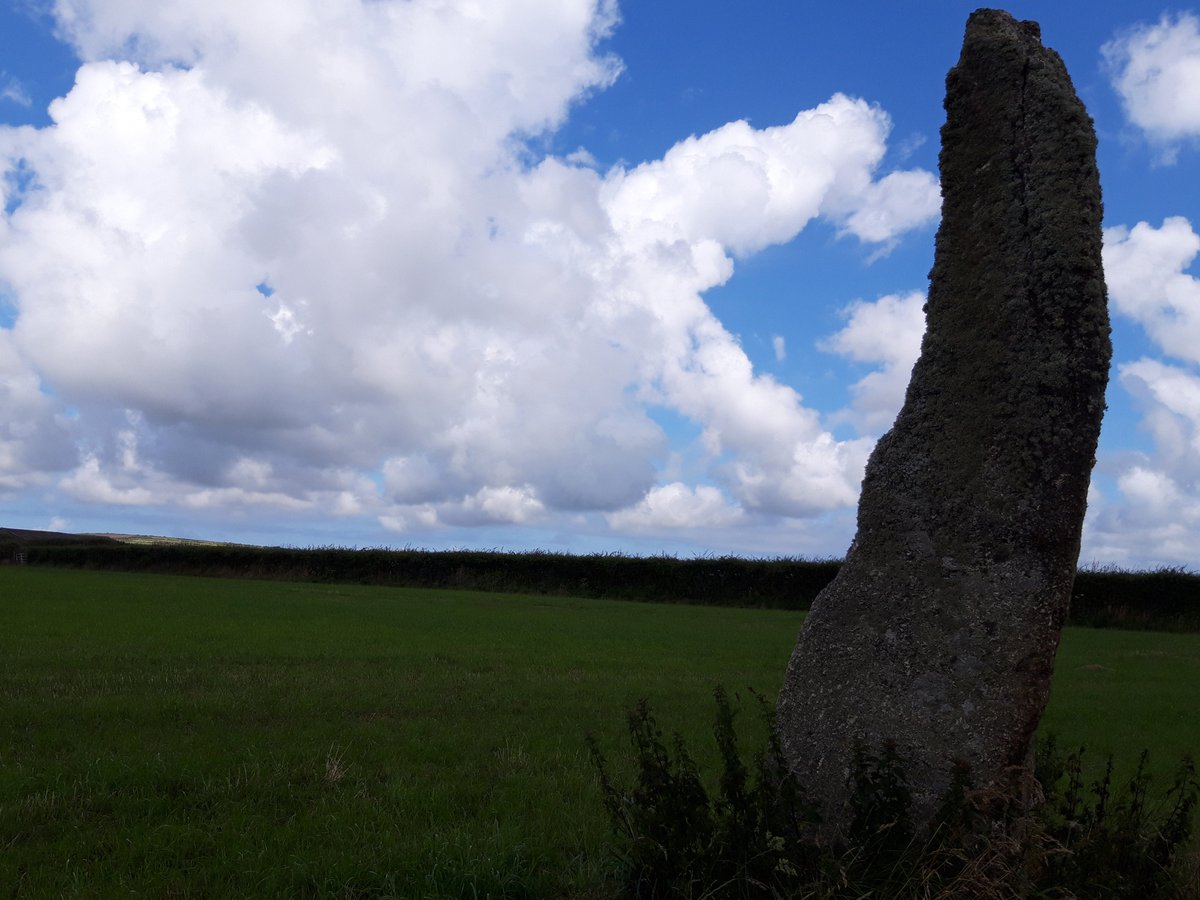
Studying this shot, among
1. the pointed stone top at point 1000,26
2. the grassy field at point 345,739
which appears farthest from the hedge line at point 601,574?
the pointed stone top at point 1000,26

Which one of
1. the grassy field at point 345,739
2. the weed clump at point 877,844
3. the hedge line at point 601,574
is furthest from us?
the hedge line at point 601,574

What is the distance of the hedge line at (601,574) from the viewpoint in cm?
3831

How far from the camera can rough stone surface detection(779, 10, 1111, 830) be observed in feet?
16.5

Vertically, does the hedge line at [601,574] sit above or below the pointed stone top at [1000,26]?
below

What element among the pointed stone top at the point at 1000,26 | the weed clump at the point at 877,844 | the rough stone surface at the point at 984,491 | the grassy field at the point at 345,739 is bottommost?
the grassy field at the point at 345,739

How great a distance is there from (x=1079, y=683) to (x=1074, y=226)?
14485 millimetres

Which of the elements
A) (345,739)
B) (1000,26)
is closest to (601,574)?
(345,739)

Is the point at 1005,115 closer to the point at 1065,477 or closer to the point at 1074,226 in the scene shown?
the point at 1074,226

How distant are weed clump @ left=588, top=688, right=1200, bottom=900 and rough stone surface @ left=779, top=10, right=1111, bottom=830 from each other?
0.23 metres

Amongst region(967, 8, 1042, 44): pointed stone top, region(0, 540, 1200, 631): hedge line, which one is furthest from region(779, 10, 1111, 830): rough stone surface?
region(0, 540, 1200, 631): hedge line

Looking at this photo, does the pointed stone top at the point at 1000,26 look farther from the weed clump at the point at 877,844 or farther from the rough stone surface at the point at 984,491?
the weed clump at the point at 877,844

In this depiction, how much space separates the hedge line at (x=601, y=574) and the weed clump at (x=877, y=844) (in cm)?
3576

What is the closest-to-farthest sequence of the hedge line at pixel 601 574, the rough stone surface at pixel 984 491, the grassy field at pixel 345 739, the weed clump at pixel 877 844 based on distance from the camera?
the weed clump at pixel 877 844 → the rough stone surface at pixel 984 491 → the grassy field at pixel 345 739 → the hedge line at pixel 601 574

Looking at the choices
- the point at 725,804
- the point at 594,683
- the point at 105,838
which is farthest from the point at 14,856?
the point at 594,683
